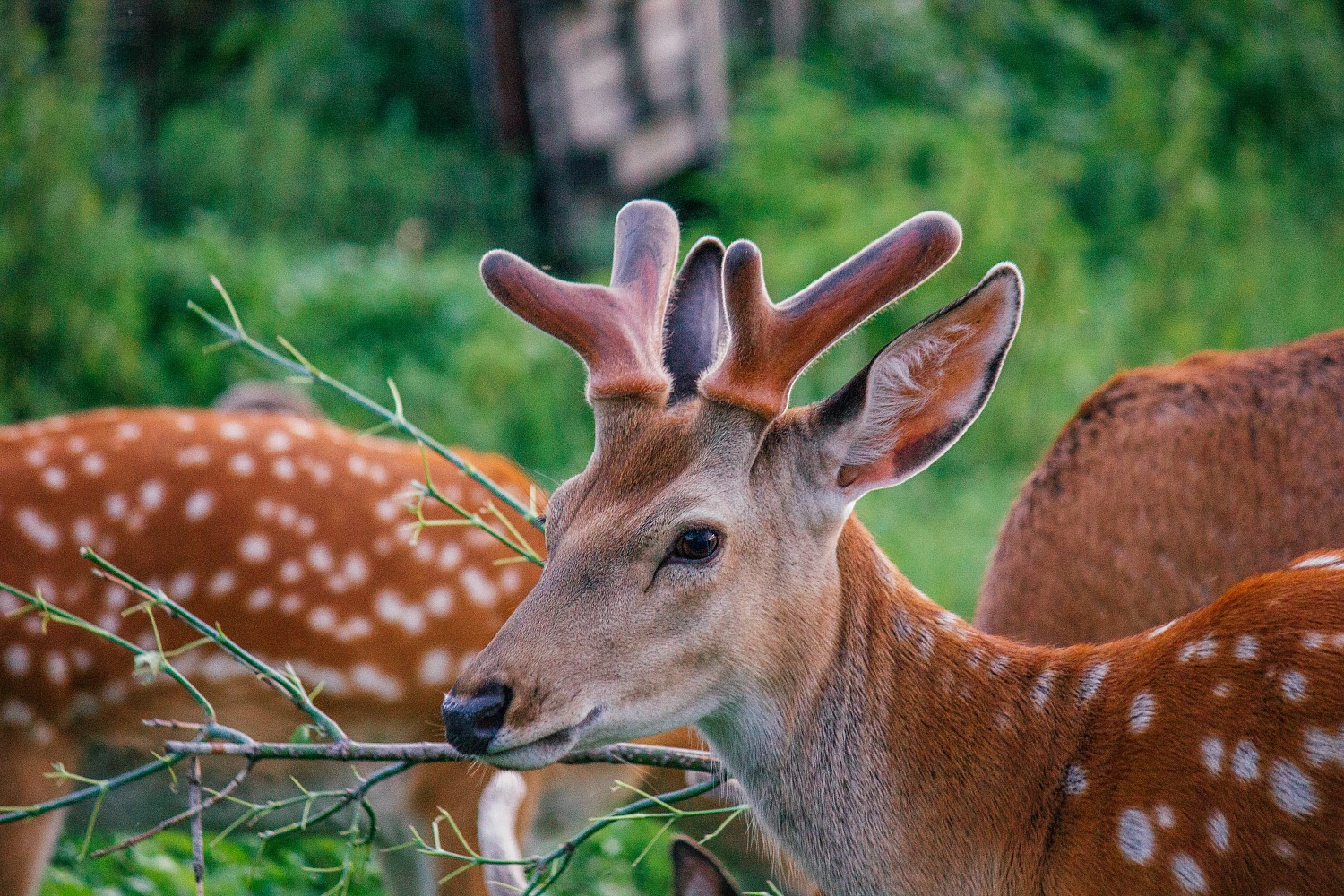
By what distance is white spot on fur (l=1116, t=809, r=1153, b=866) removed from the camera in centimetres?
236

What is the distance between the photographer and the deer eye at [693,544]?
2.54 m

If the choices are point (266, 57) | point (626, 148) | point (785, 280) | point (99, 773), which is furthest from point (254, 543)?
point (266, 57)

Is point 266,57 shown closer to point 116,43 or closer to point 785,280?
point 116,43

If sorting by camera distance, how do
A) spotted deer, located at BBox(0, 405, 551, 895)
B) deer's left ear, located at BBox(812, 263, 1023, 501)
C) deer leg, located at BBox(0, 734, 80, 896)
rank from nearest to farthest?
deer's left ear, located at BBox(812, 263, 1023, 501) < deer leg, located at BBox(0, 734, 80, 896) < spotted deer, located at BBox(0, 405, 551, 895)

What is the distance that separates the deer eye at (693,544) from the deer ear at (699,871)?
37.6 inches

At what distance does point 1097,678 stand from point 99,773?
2645 mm

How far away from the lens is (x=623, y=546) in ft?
8.29

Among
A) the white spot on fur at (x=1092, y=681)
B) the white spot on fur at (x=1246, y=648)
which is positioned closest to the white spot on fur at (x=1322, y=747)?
the white spot on fur at (x=1246, y=648)

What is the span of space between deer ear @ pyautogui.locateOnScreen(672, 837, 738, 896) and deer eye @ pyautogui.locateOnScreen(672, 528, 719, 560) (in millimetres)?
954

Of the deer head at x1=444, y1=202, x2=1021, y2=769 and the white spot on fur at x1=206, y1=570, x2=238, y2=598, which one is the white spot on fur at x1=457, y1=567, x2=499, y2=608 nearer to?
the white spot on fur at x1=206, y1=570, x2=238, y2=598

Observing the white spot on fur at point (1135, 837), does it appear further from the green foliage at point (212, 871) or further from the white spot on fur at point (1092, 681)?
the green foliage at point (212, 871)

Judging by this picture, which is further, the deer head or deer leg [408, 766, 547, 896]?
deer leg [408, 766, 547, 896]

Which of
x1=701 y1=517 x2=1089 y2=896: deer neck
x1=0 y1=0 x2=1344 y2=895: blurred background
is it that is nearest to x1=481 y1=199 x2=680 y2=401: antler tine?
x1=701 y1=517 x2=1089 y2=896: deer neck

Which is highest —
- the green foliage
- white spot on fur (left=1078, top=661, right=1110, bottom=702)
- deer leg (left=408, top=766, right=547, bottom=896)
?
white spot on fur (left=1078, top=661, right=1110, bottom=702)
